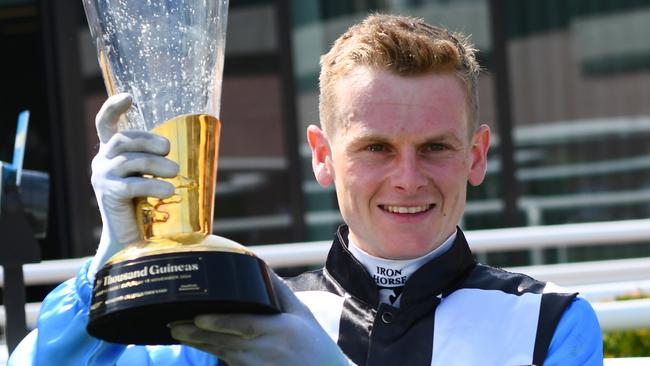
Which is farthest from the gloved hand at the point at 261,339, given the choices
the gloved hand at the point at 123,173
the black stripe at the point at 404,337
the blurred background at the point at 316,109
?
the blurred background at the point at 316,109

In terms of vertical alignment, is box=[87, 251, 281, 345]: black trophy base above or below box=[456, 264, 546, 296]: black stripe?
above

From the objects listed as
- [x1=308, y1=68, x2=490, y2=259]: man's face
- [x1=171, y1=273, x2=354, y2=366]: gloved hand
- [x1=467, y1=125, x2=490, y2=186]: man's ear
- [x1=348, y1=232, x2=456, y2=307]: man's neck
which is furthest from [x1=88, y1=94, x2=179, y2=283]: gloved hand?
[x1=467, y1=125, x2=490, y2=186]: man's ear

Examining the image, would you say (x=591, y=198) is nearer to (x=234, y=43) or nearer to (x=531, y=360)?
(x=234, y=43)

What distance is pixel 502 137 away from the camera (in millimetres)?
7215

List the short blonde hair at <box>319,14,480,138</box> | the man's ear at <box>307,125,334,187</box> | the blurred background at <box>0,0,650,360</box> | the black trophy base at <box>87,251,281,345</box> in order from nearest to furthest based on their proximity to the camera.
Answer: the black trophy base at <box>87,251,281,345</box>, the short blonde hair at <box>319,14,480,138</box>, the man's ear at <box>307,125,334,187</box>, the blurred background at <box>0,0,650,360</box>

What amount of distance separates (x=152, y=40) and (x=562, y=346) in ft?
3.12

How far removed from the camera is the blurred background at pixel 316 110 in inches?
275

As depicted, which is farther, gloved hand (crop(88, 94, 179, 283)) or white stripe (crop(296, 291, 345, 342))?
white stripe (crop(296, 291, 345, 342))

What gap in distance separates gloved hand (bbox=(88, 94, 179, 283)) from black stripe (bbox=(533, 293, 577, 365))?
780 mm

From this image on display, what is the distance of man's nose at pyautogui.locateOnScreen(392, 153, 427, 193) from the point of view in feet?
7.54

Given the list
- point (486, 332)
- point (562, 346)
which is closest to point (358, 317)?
point (486, 332)

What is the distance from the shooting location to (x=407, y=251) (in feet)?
7.84

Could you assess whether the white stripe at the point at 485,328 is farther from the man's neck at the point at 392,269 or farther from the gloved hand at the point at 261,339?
the gloved hand at the point at 261,339

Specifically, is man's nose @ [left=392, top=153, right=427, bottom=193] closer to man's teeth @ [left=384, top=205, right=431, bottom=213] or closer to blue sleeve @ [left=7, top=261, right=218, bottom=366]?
man's teeth @ [left=384, top=205, right=431, bottom=213]
